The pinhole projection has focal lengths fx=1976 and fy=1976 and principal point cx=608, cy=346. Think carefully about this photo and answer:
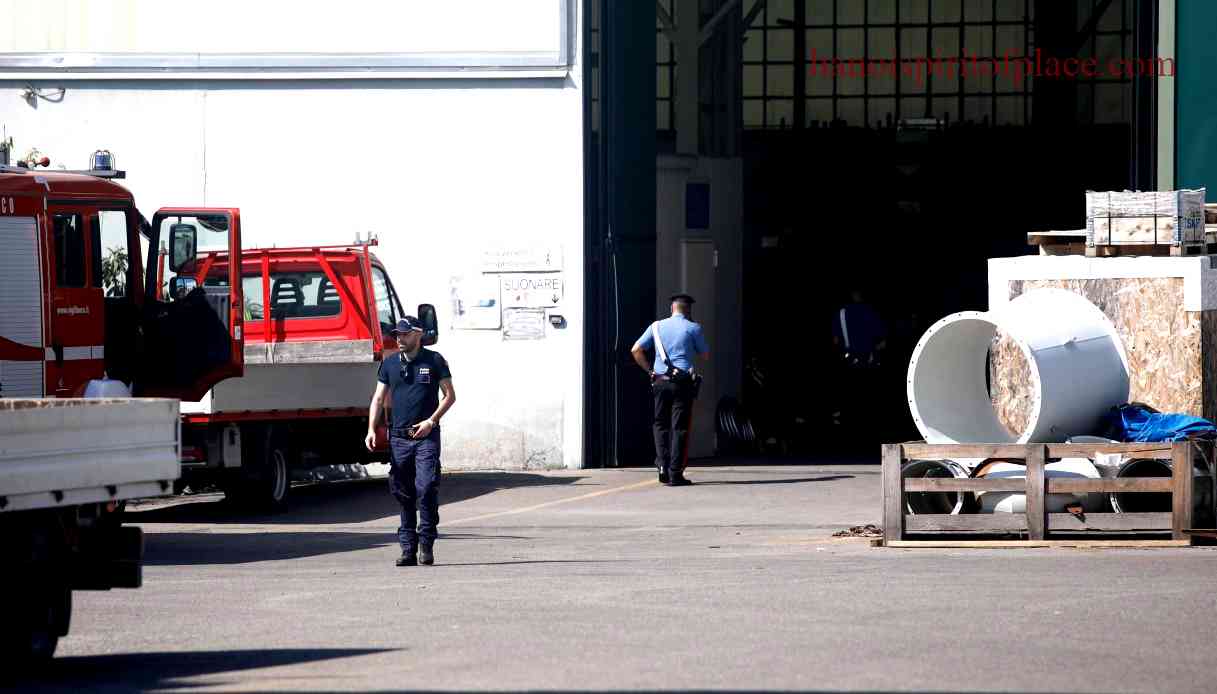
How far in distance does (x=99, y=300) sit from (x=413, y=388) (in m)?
3.90

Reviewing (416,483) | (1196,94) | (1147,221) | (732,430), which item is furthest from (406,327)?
(1196,94)

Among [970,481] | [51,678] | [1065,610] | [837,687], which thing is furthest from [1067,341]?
[51,678]

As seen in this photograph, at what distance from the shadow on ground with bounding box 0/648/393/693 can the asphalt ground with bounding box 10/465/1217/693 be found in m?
0.02

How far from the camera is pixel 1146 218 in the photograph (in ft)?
54.0

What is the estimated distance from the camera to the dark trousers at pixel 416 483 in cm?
1374

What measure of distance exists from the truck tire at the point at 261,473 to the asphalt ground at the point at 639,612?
2.20 ft

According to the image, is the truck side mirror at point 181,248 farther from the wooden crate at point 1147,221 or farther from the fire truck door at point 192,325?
the wooden crate at point 1147,221

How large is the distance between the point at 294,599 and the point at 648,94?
11796mm

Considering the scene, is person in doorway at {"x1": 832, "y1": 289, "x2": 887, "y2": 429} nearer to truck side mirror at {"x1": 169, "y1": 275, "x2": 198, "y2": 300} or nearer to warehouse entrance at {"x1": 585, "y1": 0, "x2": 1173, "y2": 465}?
warehouse entrance at {"x1": 585, "y1": 0, "x2": 1173, "y2": 465}

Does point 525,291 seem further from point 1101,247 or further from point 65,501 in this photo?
point 65,501

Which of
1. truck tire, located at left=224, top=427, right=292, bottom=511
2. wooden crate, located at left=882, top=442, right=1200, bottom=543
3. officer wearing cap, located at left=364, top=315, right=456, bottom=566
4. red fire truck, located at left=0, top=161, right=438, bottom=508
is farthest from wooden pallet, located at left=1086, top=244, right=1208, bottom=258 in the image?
truck tire, located at left=224, top=427, right=292, bottom=511

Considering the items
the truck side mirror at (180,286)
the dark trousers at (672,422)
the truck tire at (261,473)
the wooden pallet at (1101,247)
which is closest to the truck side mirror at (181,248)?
the truck side mirror at (180,286)

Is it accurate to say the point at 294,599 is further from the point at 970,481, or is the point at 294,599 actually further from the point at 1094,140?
the point at 1094,140

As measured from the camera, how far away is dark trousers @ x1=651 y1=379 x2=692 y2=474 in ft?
65.9
